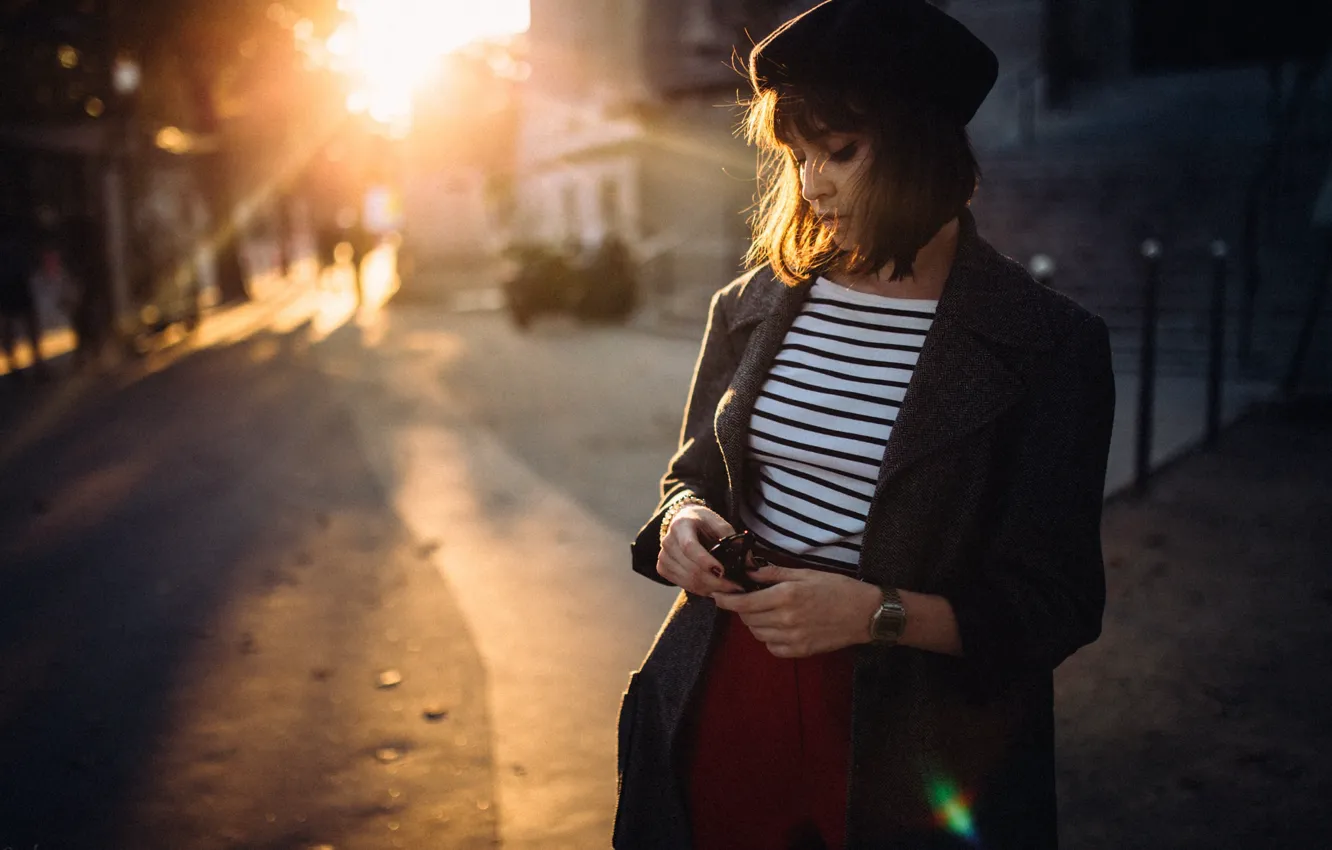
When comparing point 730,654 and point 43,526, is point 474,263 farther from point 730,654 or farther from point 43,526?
point 730,654

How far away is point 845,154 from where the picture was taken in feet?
5.09

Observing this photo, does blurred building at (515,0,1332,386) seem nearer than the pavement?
No

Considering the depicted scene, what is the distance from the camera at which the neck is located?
1655mm

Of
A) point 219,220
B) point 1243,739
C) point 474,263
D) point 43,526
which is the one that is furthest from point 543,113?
point 1243,739

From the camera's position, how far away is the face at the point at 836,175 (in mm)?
1542

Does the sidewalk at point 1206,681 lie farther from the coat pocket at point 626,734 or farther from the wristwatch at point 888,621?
the wristwatch at point 888,621

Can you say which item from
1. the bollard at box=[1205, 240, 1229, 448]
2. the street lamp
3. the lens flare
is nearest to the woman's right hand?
the lens flare

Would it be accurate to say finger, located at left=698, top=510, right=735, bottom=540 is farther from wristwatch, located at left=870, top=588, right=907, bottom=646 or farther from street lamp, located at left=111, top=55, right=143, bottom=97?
street lamp, located at left=111, top=55, right=143, bottom=97

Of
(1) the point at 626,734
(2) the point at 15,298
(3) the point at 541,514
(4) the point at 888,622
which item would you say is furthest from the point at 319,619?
(2) the point at 15,298

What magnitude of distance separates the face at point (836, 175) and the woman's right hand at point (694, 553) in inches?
19.1

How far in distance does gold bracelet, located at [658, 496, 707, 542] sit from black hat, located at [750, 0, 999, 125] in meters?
0.70

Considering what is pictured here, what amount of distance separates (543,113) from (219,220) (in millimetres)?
17003

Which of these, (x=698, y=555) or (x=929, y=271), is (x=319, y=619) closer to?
(x=698, y=555)

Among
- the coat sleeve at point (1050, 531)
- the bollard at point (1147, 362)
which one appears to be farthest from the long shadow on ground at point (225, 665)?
the bollard at point (1147, 362)
